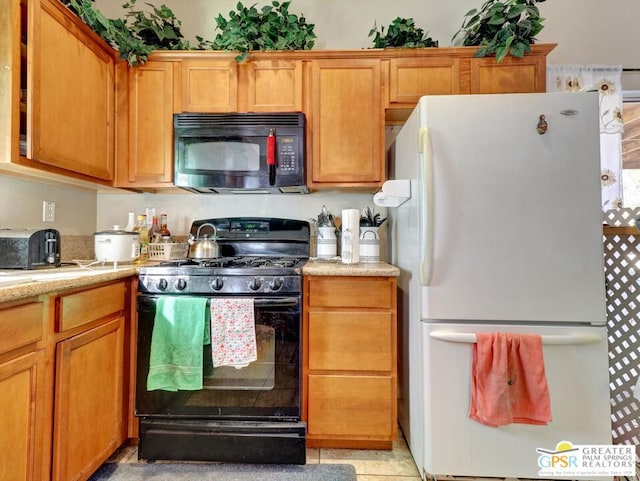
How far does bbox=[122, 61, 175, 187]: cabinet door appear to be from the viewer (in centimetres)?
189

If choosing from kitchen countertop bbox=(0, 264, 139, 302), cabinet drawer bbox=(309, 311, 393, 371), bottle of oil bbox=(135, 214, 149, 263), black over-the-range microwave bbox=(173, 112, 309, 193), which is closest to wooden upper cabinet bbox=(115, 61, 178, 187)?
black over-the-range microwave bbox=(173, 112, 309, 193)

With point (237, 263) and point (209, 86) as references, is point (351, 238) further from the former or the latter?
point (209, 86)

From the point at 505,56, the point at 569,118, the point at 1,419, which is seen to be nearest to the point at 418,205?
the point at 569,118

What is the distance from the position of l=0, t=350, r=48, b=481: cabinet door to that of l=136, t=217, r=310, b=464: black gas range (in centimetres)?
45

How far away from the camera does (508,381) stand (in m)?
1.30

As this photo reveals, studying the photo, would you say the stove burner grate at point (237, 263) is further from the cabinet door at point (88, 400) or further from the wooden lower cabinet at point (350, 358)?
the cabinet door at point (88, 400)

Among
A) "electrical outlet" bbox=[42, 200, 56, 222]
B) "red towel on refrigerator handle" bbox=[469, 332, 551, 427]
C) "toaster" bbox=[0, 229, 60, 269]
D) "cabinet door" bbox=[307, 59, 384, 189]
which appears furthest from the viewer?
"cabinet door" bbox=[307, 59, 384, 189]

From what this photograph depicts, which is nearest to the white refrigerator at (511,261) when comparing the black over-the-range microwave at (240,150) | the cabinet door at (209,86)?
the black over-the-range microwave at (240,150)

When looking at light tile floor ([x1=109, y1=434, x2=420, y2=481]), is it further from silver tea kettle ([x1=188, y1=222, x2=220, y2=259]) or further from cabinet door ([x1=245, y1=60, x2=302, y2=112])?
cabinet door ([x1=245, y1=60, x2=302, y2=112])

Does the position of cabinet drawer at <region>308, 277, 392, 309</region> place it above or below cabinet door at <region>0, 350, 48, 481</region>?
above

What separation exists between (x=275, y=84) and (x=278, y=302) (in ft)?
4.28

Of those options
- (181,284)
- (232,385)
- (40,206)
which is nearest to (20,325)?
(181,284)

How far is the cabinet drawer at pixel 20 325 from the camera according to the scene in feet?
3.11

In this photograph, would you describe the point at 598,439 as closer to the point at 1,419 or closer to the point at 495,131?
the point at 495,131
